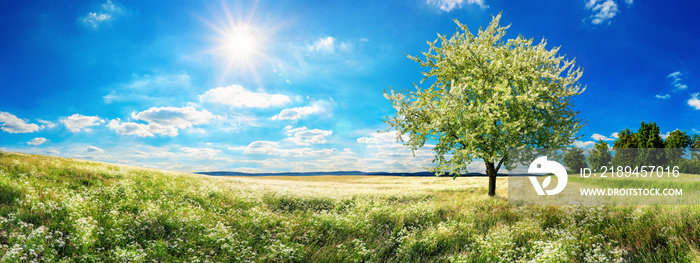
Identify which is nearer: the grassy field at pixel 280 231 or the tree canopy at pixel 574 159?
the grassy field at pixel 280 231

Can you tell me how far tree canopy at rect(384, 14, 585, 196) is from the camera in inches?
610

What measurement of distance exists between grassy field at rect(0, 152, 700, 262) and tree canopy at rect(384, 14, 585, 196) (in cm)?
352

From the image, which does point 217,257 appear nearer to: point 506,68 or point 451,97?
point 451,97

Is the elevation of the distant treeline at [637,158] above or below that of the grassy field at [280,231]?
above

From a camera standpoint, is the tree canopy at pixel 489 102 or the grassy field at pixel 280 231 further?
the tree canopy at pixel 489 102

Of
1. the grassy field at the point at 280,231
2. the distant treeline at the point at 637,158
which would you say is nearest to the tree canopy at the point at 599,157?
the distant treeline at the point at 637,158

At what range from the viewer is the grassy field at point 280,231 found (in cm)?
802

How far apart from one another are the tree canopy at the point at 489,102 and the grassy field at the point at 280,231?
352cm

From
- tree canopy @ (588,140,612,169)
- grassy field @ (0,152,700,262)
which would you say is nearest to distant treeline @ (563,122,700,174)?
tree canopy @ (588,140,612,169)

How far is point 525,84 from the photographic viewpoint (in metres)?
16.2

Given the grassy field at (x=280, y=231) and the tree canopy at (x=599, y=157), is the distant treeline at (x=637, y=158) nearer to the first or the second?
the tree canopy at (x=599, y=157)

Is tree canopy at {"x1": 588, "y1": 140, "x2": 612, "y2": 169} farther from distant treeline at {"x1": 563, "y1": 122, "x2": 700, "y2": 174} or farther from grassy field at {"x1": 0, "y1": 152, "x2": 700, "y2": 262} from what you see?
grassy field at {"x1": 0, "y1": 152, "x2": 700, "y2": 262}

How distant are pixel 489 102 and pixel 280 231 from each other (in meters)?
11.8

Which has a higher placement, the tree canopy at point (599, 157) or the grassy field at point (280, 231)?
the tree canopy at point (599, 157)
